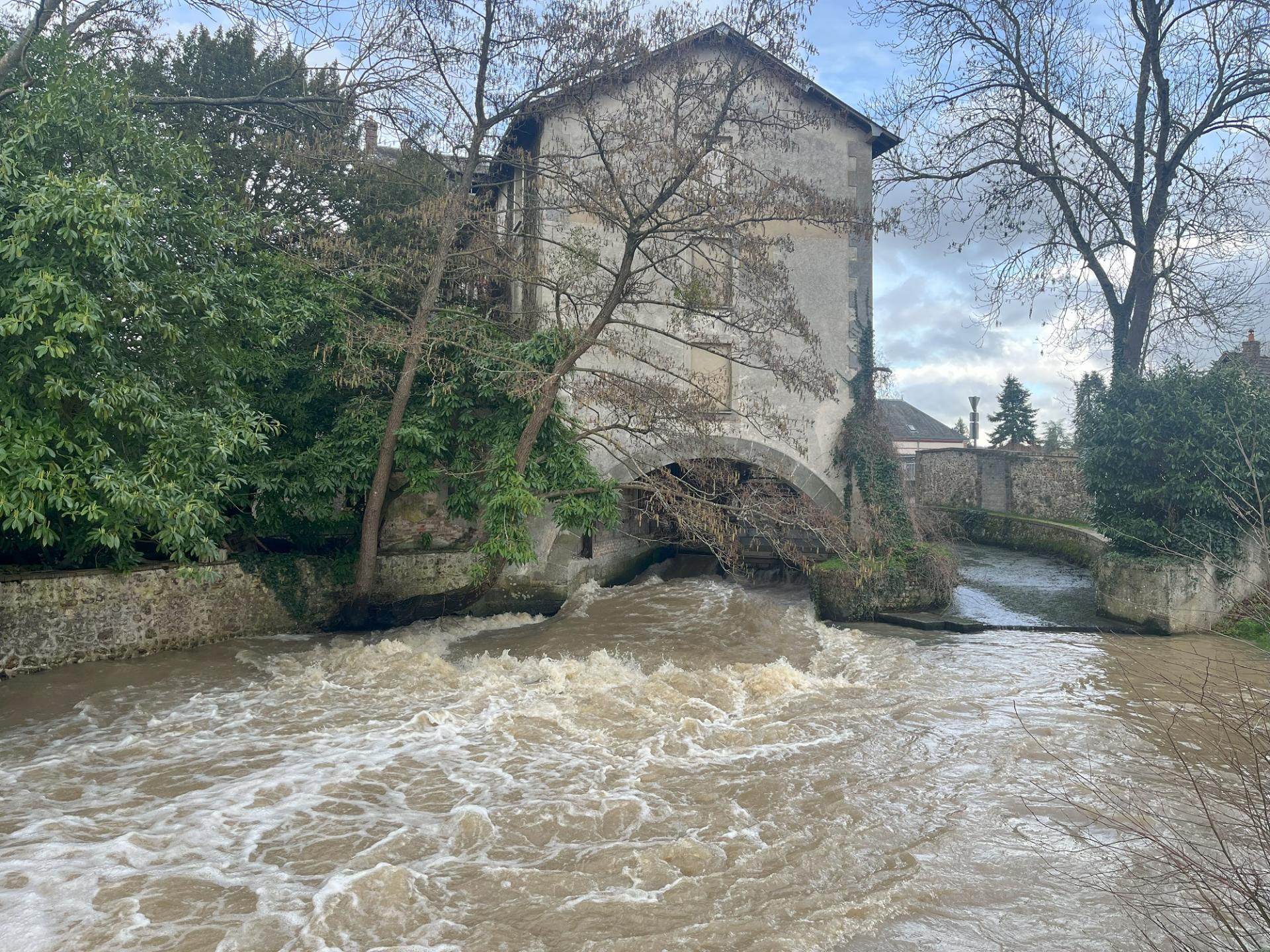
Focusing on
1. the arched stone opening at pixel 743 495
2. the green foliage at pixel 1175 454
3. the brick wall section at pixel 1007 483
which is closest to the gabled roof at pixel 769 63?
the arched stone opening at pixel 743 495

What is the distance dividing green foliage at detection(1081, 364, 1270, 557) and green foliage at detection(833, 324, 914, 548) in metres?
2.85

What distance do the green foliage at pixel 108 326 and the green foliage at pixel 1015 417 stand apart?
30998mm

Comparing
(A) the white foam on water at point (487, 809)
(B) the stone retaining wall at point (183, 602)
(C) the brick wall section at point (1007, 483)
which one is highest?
(C) the brick wall section at point (1007, 483)

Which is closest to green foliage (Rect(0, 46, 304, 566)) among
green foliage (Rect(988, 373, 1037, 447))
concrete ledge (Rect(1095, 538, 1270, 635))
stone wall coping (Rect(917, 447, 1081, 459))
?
concrete ledge (Rect(1095, 538, 1270, 635))

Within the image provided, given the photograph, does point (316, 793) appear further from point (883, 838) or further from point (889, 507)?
point (889, 507)

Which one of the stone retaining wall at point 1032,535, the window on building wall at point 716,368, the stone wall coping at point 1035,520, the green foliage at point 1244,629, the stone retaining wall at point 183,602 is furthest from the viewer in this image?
the stone retaining wall at point 1032,535

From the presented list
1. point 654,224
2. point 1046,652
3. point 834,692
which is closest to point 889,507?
point 1046,652

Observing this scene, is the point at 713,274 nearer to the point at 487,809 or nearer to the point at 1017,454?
the point at 487,809

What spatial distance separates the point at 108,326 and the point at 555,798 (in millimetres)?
5597

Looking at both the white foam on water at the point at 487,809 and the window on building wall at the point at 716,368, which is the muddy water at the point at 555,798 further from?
the window on building wall at the point at 716,368

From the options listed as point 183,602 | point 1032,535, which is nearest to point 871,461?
point 1032,535

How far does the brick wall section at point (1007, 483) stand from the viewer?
21578 mm

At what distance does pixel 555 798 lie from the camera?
6234mm

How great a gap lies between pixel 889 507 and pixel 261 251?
9724mm
